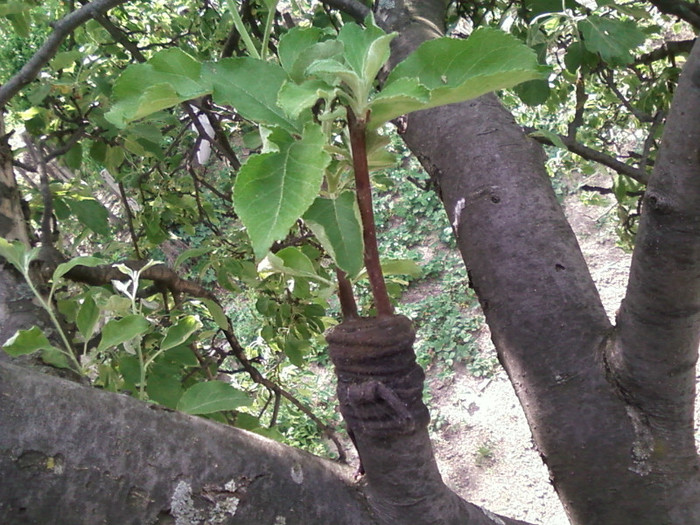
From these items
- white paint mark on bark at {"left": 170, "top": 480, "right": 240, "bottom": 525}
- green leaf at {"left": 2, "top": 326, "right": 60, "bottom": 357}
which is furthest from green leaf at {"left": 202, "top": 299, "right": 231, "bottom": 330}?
white paint mark on bark at {"left": 170, "top": 480, "right": 240, "bottom": 525}

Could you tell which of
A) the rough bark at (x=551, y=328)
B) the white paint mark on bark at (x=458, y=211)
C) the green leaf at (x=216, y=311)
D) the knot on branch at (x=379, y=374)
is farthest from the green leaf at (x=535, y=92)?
the knot on branch at (x=379, y=374)

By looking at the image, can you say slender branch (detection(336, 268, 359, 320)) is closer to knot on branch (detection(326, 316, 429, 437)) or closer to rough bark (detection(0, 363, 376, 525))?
knot on branch (detection(326, 316, 429, 437))

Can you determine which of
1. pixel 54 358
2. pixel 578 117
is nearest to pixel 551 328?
pixel 54 358

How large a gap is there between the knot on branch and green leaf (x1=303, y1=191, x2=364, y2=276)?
0.09 meters

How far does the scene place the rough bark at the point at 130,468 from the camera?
1.77 ft

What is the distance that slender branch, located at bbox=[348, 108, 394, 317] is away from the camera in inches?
21.7

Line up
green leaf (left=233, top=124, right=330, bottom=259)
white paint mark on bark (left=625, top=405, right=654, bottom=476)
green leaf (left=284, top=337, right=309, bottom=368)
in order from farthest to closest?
green leaf (left=284, top=337, right=309, bottom=368)
white paint mark on bark (left=625, top=405, right=654, bottom=476)
green leaf (left=233, top=124, right=330, bottom=259)

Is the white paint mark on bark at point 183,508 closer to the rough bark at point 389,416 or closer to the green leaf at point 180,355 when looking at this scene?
the rough bark at point 389,416

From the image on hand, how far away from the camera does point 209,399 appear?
0.79 metres

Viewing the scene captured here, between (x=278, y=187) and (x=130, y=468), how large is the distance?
0.31 metres

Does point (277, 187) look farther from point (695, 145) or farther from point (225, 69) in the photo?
point (695, 145)

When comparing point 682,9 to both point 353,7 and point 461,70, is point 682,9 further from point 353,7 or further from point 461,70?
point 461,70

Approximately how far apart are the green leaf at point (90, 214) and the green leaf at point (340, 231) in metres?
1.30

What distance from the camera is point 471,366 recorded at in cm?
527
